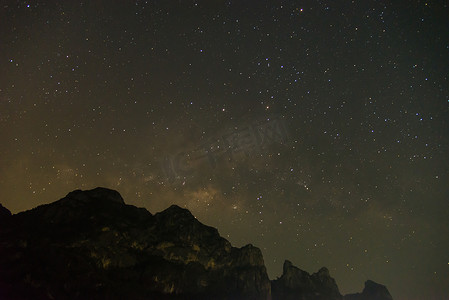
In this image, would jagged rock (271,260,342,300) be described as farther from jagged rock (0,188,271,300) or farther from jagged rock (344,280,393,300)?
jagged rock (344,280,393,300)

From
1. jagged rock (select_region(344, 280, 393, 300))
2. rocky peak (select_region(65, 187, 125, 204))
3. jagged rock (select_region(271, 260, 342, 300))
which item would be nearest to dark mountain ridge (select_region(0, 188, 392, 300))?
rocky peak (select_region(65, 187, 125, 204))

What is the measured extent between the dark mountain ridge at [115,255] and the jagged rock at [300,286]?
32291mm

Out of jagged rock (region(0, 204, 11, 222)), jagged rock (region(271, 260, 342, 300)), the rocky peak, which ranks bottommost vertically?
jagged rock (region(271, 260, 342, 300))

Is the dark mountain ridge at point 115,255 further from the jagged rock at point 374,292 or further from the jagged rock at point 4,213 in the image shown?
the jagged rock at point 374,292

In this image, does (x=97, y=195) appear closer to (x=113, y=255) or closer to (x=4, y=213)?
(x=113, y=255)

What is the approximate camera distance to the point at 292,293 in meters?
115

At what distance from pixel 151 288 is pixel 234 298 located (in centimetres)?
2647

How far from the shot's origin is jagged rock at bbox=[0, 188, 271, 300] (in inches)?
1747

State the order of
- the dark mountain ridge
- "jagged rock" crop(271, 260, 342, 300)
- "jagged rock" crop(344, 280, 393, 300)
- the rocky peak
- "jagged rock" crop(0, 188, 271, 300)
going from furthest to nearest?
1. "jagged rock" crop(344, 280, 393, 300)
2. "jagged rock" crop(271, 260, 342, 300)
3. the rocky peak
4. the dark mountain ridge
5. "jagged rock" crop(0, 188, 271, 300)

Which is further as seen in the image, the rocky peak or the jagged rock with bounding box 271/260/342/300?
the jagged rock with bounding box 271/260/342/300

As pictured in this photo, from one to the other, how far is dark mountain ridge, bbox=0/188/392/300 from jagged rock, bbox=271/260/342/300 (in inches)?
1271

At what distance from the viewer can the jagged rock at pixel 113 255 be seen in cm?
4438

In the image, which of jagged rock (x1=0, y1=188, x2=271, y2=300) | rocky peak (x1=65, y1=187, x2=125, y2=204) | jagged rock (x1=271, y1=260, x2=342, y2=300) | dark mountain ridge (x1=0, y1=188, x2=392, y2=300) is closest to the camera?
jagged rock (x1=0, y1=188, x2=271, y2=300)

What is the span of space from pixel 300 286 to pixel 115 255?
296 feet
